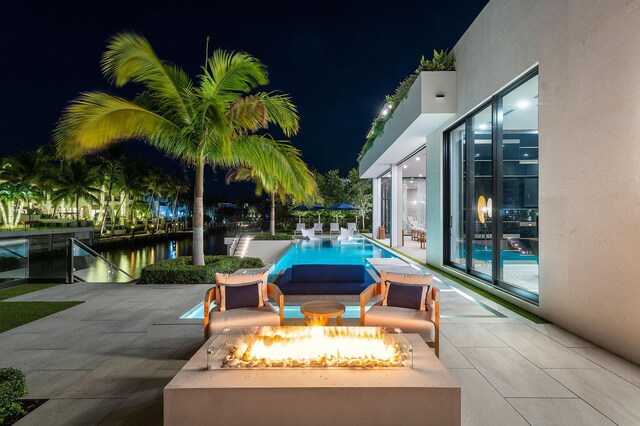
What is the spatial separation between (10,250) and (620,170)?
10.8m

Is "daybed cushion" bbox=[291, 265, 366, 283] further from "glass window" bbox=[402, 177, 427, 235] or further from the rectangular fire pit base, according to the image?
"glass window" bbox=[402, 177, 427, 235]

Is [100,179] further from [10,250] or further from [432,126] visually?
[432,126]

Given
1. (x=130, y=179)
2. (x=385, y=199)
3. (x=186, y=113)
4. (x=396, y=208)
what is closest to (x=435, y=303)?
(x=186, y=113)

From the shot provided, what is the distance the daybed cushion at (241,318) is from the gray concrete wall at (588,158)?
371cm

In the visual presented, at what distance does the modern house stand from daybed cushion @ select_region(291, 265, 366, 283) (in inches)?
106

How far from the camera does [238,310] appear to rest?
144 inches

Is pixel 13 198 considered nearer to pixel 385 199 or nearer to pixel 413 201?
pixel 385 199

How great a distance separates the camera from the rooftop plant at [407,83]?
740 centimetres

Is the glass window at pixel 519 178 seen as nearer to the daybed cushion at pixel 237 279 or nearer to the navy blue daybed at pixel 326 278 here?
the navy blue daybed at pixel 326 278

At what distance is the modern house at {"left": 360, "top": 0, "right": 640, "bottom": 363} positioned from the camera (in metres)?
3.40

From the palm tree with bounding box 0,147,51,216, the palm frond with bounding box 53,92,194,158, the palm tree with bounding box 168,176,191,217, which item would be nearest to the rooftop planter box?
the palm frond with bounding box 53,92,194,158

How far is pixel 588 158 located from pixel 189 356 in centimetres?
512

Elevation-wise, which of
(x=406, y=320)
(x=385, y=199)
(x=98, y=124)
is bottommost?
(x=406, y=320)

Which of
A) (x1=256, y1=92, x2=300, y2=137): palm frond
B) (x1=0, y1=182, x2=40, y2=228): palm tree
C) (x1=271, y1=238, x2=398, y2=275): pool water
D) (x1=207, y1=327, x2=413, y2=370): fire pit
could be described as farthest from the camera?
(x1=0, y1=182, x2=40, y2=228): palm tree
